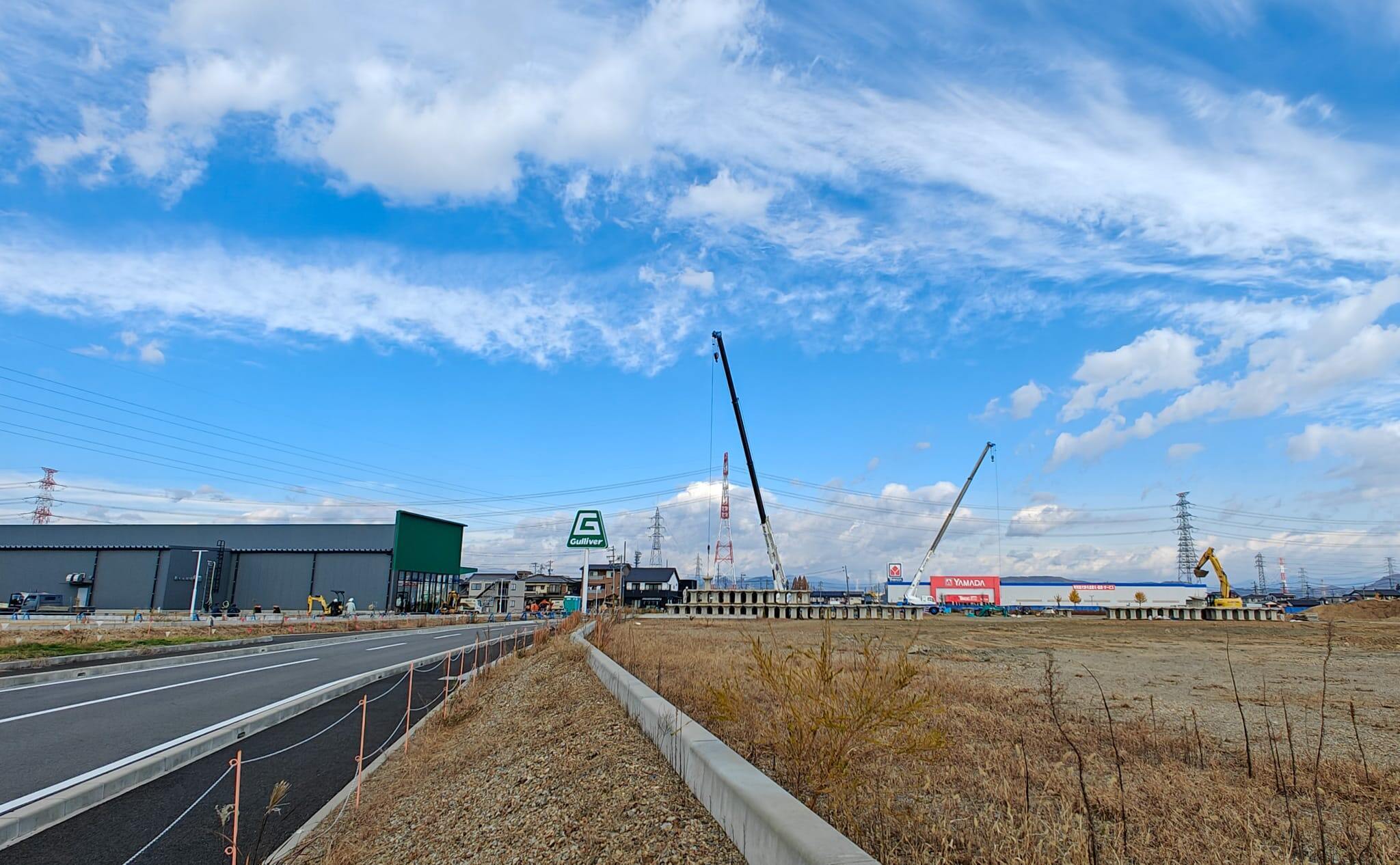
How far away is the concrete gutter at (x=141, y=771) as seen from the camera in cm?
708

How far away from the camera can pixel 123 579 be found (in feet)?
190

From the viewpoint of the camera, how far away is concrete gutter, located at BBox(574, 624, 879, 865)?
11.9ft

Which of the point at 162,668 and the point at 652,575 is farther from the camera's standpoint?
the point at 652,575

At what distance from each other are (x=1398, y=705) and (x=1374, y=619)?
225ft

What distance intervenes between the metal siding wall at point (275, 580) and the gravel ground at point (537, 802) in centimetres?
5542

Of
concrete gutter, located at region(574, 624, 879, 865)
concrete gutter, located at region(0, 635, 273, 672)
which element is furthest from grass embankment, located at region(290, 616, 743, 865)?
concrete gutter, located at region(0, 635, 273, 672)

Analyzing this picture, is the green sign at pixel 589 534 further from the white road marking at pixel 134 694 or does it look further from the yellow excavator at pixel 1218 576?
the yellow excavator at pixel 1218 576

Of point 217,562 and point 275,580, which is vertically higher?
point 217,562

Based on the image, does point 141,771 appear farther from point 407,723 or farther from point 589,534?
point 589,534

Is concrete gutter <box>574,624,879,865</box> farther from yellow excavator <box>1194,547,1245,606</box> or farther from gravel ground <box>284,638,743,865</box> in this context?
yellow excavator <box>1194,547,1245,606</box>

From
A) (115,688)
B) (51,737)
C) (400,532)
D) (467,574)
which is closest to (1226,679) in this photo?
(51,737)

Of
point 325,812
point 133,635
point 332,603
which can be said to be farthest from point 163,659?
point 332,603

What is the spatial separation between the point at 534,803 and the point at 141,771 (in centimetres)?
562

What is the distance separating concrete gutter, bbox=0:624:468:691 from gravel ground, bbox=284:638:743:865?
11.4m
